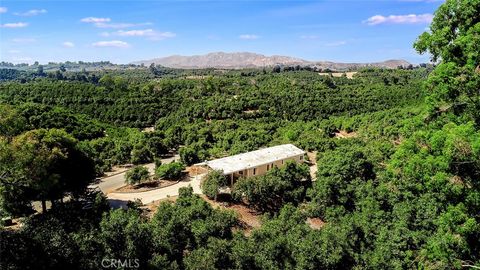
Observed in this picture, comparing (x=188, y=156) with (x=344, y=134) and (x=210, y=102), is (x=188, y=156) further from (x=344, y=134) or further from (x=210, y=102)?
(x=210, y=102)

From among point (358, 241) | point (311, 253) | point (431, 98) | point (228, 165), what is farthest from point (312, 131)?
point (431, 98)

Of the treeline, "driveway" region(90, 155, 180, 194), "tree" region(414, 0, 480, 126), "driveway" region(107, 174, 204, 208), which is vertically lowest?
"driveway" region(90, 155, 180, 194)

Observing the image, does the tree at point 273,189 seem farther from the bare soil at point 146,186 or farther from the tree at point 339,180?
the bare soil at point 146,186

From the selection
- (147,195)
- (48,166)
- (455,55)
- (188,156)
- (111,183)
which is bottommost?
(111,183)

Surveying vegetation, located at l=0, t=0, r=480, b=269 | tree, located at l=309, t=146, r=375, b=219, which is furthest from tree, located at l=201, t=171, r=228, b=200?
tree, located at l=309, t=146, r=375, b=219

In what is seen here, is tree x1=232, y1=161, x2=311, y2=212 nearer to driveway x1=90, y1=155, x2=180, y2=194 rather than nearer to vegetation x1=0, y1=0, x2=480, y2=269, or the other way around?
vegetation x1=0, y1=0, x2=480, y2=269

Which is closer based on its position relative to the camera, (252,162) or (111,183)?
(111,183)

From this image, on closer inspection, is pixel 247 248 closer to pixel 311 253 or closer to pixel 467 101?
pixel 311 253

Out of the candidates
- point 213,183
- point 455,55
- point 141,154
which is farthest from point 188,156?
point 455,55
